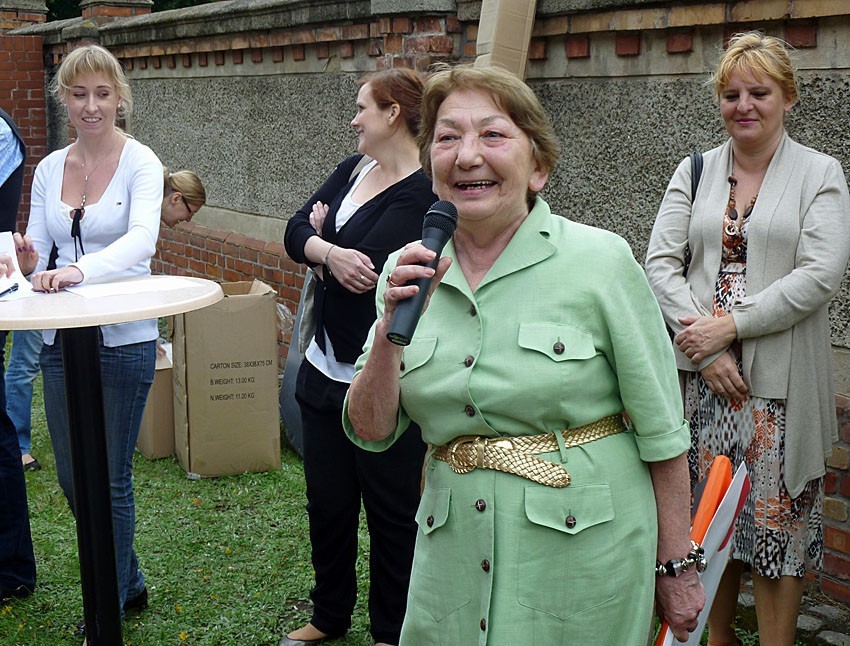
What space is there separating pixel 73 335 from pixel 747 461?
224 centimetres

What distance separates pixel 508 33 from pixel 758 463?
2.54m

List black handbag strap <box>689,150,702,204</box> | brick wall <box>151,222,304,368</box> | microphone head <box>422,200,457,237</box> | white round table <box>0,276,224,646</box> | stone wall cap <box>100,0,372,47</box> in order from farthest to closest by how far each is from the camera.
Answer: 1. brick wall <box>151,222,304,368</box>
2. stone wall cap <box>100,0,372,47</box>
3. black handbag strap <box>689,150,702,204</box>
4. white round table <box>0,276,224,646</box>
5. microphone head <box>422,200,457,237</box>

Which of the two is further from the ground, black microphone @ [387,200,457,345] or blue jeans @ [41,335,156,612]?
black microphone @ [387,200,457,345]

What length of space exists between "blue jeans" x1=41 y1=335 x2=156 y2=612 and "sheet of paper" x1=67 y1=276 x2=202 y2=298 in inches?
14.0

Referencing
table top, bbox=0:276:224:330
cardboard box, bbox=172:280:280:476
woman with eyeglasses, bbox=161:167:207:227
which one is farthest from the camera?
cardboard box, bbox=172:280:280:476

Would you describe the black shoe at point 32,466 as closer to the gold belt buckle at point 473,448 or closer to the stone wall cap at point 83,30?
the gold belt buckle at point 473,448

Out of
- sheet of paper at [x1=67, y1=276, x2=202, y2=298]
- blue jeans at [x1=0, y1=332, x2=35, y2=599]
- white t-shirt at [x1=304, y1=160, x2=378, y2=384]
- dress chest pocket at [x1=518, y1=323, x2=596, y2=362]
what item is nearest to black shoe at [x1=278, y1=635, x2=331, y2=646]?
white t-shirt at [x1=304, y1=160, x2=378, y2=384]

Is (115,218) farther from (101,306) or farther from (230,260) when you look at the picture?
(230,260)

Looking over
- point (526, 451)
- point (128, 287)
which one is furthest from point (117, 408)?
point (526, 451)

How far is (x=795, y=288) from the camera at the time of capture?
11.0 ft

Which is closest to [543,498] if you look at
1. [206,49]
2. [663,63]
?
[663,63]

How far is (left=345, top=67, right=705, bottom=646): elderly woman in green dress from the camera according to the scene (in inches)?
85.7

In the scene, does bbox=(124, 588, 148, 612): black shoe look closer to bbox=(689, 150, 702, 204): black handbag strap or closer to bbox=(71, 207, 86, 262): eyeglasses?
bbox=(71, 207, 86, 262): eyeglasses

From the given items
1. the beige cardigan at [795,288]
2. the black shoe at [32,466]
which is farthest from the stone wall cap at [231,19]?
the beige cardigan at [795,288]
